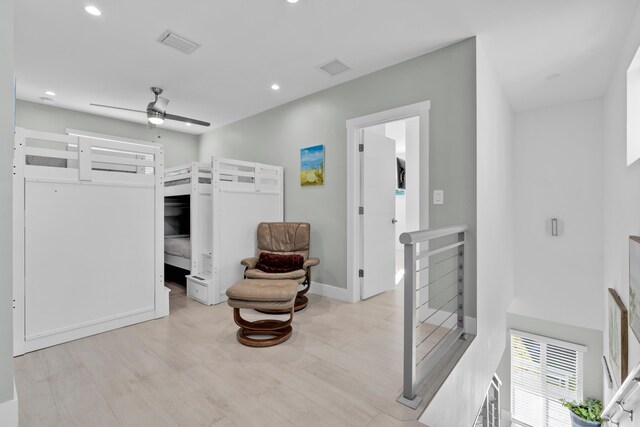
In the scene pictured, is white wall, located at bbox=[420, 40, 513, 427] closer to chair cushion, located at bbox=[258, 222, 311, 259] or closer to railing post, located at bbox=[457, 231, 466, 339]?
railing post, located at bbox=[457, 231, 466, 339]

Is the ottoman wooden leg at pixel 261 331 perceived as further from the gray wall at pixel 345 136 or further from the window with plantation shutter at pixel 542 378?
the window with plantation shutter at pixel 542 378

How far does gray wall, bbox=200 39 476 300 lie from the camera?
2.66 metres

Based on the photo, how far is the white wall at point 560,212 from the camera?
12.9ft

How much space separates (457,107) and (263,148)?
9.33 ft

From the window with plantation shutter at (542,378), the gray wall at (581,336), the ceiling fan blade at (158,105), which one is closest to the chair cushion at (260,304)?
the ceiling fan blade at (158,105)

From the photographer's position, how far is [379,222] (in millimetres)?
3746

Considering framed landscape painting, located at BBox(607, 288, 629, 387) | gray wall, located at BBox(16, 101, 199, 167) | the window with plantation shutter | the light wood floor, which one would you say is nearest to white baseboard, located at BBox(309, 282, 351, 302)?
the light wood floor

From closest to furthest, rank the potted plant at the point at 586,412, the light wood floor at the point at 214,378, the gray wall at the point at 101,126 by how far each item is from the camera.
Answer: the light wood floor at the point at 214,378
the potted plant at the point at 586,412
the gray wall at the point at 101,126

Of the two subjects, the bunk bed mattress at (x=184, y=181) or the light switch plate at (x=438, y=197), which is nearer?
the light switch plate at (x=438, y=197)

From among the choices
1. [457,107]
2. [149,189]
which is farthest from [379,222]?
[149,189]

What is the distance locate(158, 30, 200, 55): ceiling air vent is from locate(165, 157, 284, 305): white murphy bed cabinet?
1.11m

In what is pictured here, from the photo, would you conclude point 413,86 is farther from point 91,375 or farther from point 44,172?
point 91,375

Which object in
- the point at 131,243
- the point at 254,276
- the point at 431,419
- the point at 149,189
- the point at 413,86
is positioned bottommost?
the point at 431,419

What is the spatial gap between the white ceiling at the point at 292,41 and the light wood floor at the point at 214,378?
8.59 ft
